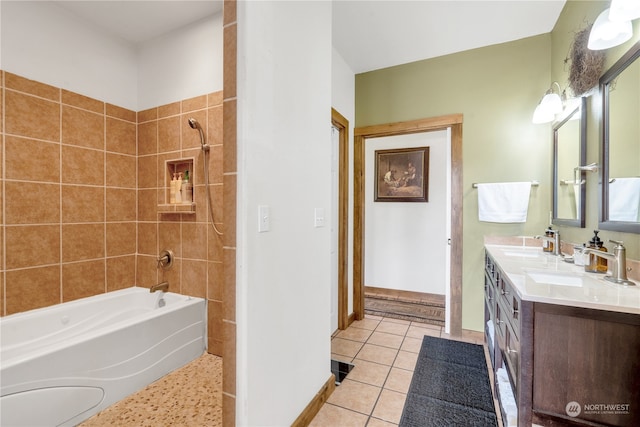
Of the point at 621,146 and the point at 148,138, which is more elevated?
the point at 148,138

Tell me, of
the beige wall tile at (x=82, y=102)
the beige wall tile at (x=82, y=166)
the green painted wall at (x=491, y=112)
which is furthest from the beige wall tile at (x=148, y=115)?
the green painted wall at (x=491, y=112)

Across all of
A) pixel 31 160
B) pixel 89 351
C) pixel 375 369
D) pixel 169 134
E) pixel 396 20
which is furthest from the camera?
pixel 169 134

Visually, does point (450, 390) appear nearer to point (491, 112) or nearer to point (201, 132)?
point (491, 112)

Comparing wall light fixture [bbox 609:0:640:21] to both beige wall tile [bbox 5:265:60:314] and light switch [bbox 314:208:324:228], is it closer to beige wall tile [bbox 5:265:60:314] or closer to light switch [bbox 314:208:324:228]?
light switch [bbox 314:208:324:228]

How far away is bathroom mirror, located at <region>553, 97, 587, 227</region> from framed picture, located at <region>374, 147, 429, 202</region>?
5.15 ft

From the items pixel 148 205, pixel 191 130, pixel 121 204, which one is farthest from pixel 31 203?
pixel 191 130

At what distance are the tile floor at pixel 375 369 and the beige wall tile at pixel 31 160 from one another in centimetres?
244

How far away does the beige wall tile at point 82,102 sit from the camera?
2.11m

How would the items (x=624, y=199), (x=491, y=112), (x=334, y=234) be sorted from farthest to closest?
1. (x=334, y=234)
2. (x=491, y=112)
3. (x=624, y=199)

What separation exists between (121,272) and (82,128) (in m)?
1.23

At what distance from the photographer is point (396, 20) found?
2.19 m

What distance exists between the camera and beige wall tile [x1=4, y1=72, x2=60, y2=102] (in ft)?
5.98

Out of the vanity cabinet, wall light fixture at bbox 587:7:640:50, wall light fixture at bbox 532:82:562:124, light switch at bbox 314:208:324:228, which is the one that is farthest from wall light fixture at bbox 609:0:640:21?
light switch at bbox 314:208:324:228

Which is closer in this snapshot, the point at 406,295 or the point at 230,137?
the point at 230,137
